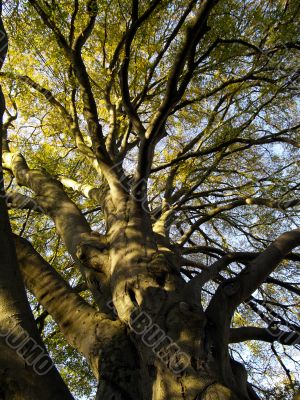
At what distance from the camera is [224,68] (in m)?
4.92

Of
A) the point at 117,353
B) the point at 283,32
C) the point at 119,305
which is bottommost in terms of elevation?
the point at 117,353

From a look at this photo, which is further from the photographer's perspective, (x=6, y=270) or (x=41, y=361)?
(x=6, y=270)

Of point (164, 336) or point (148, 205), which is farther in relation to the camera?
point (148, 205)

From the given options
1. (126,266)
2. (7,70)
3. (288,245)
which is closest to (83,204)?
(7,70)

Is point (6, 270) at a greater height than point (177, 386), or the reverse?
point (6, 270)

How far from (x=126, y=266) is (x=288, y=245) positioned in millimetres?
1108

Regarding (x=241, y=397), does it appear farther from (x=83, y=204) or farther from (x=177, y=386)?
(x=83, y=204)

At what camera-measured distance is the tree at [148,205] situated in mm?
1839

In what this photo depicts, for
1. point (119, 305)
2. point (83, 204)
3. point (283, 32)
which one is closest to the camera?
point (119, 305)

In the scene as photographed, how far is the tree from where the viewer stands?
72.4 inches

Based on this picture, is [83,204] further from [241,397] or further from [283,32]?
[241,397]

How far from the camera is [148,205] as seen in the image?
4.41 metres

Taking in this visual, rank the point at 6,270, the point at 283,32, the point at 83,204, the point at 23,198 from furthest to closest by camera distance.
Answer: the point at 83,204 < the point at 283,32 < the point at 23,198 < the point at 6,270

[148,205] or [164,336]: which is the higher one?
[148,205]
